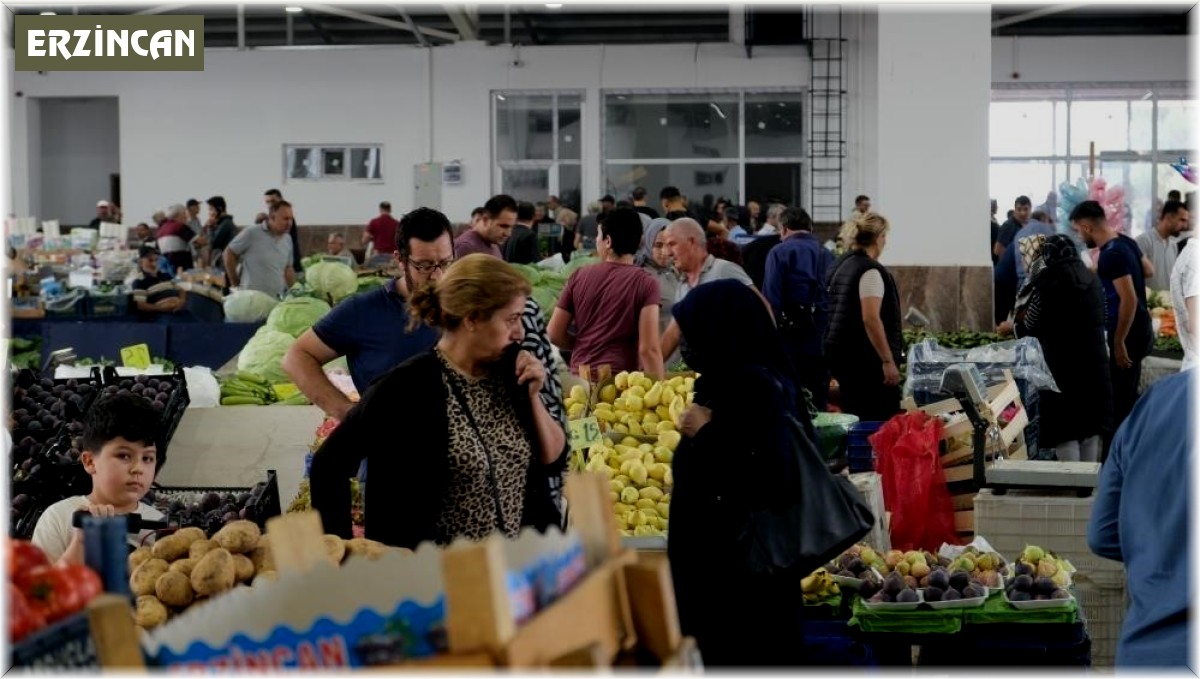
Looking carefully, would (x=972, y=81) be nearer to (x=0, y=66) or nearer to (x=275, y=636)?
(x=0, y=66)

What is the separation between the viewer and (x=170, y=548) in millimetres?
3154

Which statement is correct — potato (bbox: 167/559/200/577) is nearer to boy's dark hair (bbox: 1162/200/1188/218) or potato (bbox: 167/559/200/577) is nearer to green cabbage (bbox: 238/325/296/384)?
green cabbage (bbox: 238/325/296/384)

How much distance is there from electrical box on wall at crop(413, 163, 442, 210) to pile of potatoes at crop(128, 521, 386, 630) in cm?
1715

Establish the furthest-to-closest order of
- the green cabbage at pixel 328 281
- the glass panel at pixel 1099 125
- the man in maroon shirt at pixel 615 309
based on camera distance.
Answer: the glass panel at pixel 1099 125
the green cabbage at pixel 328 281
the man in maroon shirt at pixel 615 309

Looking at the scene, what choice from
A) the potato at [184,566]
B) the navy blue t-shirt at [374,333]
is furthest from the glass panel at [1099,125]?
the potato at [184,566]

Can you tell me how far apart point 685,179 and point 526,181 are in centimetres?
201

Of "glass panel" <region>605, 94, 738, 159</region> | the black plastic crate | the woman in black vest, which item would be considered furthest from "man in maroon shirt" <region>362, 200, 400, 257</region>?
the black plastic crate

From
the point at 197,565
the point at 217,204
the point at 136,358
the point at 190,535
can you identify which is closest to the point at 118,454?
the point at 190,535

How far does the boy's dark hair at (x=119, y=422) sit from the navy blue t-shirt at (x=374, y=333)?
59cm

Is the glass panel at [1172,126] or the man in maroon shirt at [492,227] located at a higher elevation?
the glass panel at [1172,126]

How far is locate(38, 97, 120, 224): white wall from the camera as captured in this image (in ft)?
A: 78.0

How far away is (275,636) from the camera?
163 centimetres

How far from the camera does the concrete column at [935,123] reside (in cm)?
1120

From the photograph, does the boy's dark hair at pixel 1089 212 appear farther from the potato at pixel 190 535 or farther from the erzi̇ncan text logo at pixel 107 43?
the potato at pixel 190 535
